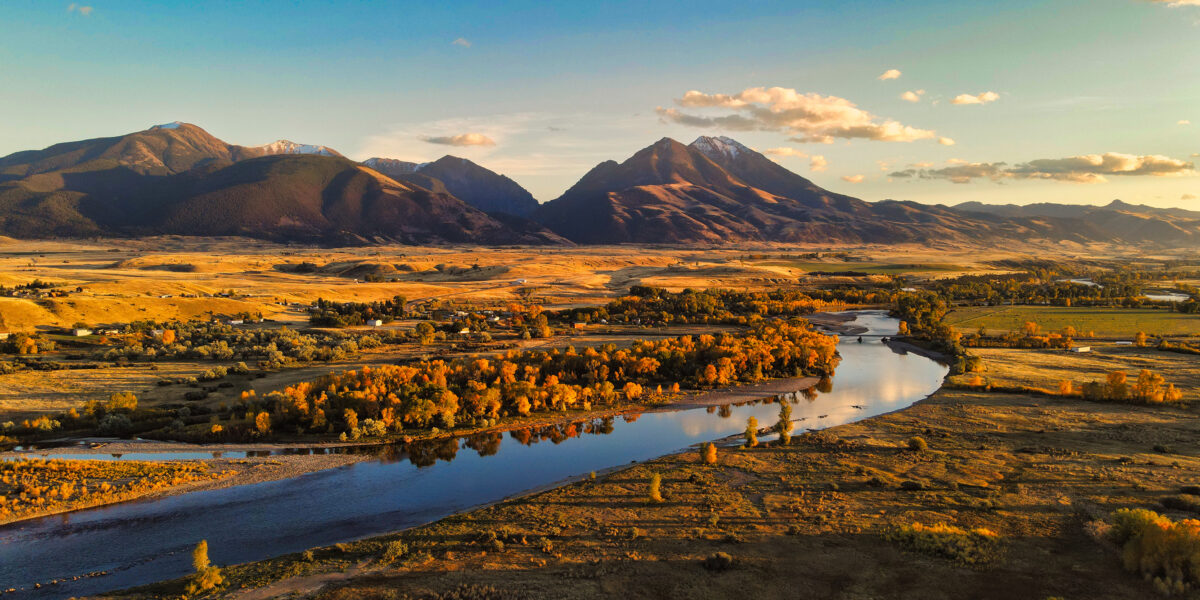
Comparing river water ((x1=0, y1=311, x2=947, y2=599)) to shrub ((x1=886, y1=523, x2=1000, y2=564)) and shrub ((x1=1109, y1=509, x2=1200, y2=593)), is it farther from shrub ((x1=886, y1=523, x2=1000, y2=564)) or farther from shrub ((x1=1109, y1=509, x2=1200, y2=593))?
shrub ((x1=1109, y1=509, x2=1200, y2=593))

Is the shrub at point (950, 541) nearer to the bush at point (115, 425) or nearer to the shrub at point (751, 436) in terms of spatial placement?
the shrub at point (751, 436)

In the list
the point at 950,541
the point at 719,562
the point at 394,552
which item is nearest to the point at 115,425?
the point at 394,552

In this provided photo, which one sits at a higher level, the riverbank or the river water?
the riverbank

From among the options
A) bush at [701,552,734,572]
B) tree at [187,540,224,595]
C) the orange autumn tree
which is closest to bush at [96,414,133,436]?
the orange autumn tree

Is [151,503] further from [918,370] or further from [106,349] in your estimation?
[918,370]

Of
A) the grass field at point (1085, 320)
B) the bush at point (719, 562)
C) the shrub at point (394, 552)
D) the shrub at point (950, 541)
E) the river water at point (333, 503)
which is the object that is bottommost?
the river water at point (333, 503)

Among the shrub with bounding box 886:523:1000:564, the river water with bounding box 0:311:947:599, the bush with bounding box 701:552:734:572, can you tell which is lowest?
the river water with bounding box 0:311:947:599

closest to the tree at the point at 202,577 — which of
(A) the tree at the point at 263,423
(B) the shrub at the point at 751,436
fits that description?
(A) the tree at the point at 263,423

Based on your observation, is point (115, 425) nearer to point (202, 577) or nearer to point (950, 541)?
point (202, 577)
